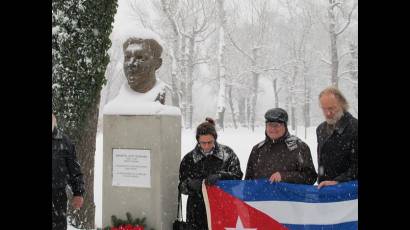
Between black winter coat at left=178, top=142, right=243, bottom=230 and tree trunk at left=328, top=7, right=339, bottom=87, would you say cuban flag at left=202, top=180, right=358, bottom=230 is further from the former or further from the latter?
tree trunk at left=328, top=7, right=339, bottom=87

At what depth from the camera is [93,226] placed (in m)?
7.43

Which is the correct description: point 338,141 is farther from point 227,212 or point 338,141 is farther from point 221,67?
point 221,67

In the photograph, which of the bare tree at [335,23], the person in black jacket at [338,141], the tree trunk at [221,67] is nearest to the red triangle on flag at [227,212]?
the person in black jacket at [338,141]

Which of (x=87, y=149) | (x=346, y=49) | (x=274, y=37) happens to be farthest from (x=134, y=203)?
(x=274, y=37)

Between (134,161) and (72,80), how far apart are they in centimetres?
242

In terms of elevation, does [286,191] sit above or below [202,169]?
below

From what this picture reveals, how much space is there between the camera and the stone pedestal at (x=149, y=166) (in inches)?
200

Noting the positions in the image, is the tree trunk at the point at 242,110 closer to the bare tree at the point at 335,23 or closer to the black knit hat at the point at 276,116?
the bare tree at the point at 335,23

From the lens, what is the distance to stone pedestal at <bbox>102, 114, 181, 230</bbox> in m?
5.09

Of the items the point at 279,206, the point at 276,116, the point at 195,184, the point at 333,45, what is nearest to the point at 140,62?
the point at 195,184

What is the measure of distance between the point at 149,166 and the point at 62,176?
1.06 meters

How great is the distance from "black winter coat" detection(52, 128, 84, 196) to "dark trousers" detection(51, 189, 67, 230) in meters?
0.07

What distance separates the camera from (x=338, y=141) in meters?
4.25
